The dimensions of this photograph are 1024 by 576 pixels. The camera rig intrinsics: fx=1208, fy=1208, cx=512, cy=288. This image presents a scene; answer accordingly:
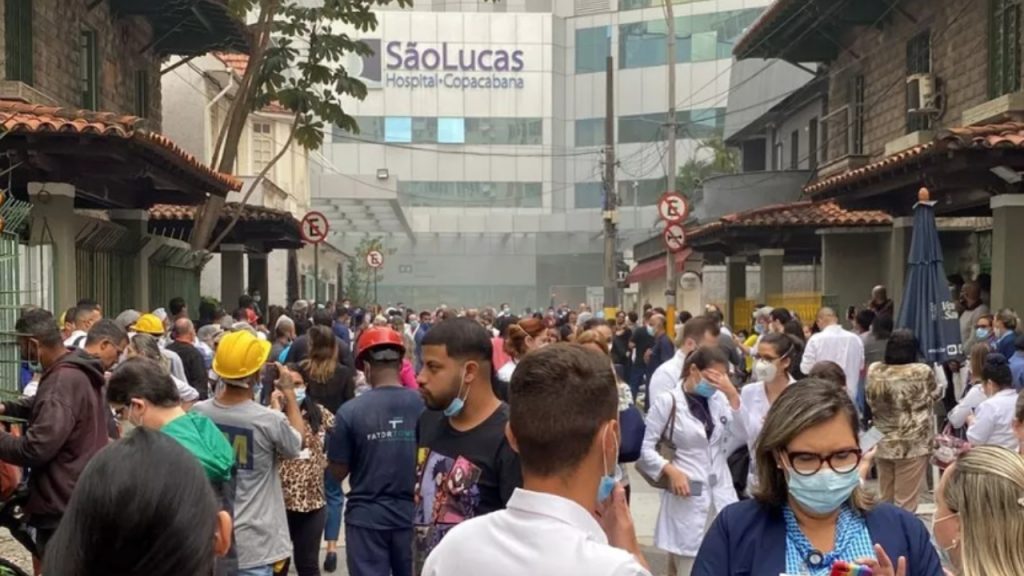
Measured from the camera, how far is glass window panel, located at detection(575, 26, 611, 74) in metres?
63.9

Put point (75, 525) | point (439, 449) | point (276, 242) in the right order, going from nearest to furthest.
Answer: point (75, 525) < point (439, 449) < point (276, 242)

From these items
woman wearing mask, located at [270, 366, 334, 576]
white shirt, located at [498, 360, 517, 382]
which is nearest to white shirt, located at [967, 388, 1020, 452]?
white shirt, located at [498, 360, 517, 382]

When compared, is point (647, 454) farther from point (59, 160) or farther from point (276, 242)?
point (276, 242)

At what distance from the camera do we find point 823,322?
45.8 ft

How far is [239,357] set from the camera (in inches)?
229

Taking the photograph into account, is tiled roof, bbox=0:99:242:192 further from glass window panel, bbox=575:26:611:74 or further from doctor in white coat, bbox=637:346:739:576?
glass window panel, bbox=575:26:611:74

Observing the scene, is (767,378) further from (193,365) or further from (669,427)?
(193,365)

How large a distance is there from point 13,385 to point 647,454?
4879mm

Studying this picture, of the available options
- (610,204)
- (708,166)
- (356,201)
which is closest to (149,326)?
(610,204)

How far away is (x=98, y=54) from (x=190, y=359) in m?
8.34

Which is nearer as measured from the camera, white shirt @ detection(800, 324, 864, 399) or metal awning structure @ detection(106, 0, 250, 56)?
white shirt @ detection(800, 324, 864, 399)

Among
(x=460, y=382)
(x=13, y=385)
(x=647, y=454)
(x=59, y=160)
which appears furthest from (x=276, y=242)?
(x=460, y=382)

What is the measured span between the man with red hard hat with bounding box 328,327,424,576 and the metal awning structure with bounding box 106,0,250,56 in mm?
12647

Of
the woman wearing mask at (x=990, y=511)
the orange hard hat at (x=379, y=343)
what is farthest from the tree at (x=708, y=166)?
the woman wearing mask at (x=990, y=511)
